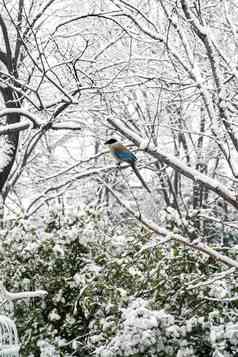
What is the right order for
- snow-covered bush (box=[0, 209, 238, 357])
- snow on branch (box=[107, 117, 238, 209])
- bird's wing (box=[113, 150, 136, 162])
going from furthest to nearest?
snow-covered bush (box=[0, 209, 238, 357]), snow on branch (box=[107, 117, 238, 209]), bird's wing (box=[113, 150, 136, 162])

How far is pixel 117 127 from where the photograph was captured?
13.9 ft

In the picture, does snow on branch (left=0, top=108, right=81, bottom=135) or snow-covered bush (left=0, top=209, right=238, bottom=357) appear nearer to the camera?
snow-covered bush (left=0, top=209, right=238, bottom=357)

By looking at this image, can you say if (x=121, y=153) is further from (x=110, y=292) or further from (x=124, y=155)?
(x=110, y=292)

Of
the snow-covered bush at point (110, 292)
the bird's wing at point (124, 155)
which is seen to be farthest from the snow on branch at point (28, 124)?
the bird's wing at point (124, 155)

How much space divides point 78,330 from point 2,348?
1.19 metres

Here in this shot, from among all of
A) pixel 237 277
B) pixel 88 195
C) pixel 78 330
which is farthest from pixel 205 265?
pixel 88 195

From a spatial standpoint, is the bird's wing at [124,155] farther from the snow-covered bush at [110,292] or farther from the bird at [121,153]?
the snow-covered bush at [110,292]

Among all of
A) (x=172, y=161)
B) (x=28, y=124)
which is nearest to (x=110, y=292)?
(x=172, y=161)

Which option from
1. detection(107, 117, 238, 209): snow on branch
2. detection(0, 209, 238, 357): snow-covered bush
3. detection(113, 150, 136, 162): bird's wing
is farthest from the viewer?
detection(0, 209, 238, 357): snow-covered bush

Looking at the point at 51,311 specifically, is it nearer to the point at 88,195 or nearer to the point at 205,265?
the point at 205,265

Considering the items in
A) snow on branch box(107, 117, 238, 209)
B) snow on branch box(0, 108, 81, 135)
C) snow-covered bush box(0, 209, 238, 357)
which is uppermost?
snow on branch box(0, 108, 81, 135)

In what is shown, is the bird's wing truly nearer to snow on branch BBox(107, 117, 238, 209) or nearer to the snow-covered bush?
snow on branch BBox(107, 117, 238, 209)

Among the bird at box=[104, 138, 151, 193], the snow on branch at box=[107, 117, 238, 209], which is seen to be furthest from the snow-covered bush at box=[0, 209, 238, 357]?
the bird at box=[104, 138, 151, 193]

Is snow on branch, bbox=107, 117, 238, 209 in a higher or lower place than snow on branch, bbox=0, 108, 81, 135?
lower
